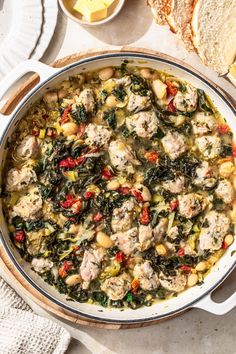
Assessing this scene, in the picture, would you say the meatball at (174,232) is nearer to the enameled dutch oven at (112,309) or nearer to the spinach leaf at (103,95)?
the enameled dutch oven at (112,309)

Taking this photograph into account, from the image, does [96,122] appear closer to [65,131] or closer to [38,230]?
[65,131]

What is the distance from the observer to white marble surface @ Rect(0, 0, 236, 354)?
566 centimetres

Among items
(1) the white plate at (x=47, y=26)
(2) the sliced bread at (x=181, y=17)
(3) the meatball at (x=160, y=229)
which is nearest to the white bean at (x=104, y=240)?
(3) the meatball at (x=160, y=229)

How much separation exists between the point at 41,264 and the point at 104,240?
0.51 m

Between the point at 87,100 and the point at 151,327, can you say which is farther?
the point at 151,327

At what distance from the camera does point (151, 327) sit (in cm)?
585

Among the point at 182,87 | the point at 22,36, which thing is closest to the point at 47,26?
the point at 22,36

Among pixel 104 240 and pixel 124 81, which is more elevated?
pixel 124 81

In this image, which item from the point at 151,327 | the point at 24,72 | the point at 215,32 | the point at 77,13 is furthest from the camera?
the point at 151,327

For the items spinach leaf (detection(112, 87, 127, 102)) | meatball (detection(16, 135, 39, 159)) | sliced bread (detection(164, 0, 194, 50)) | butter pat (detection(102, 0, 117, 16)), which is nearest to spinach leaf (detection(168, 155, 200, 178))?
spinach leaf (detection(112, 87, 127, 102))

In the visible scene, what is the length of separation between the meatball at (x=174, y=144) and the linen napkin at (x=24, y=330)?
1625mm

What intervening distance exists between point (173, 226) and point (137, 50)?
53.5 inches

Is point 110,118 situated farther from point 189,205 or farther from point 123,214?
point 189,205

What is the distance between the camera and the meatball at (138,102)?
17.6 ft
